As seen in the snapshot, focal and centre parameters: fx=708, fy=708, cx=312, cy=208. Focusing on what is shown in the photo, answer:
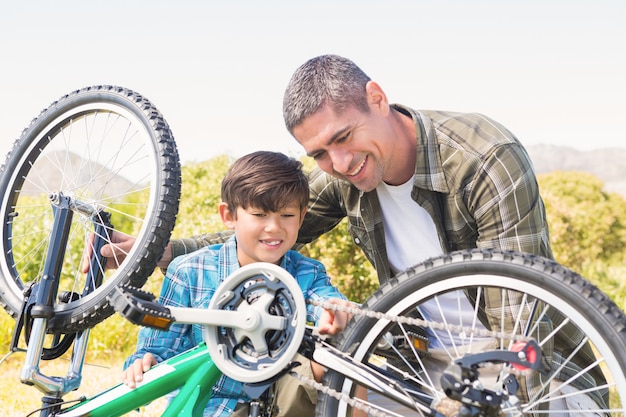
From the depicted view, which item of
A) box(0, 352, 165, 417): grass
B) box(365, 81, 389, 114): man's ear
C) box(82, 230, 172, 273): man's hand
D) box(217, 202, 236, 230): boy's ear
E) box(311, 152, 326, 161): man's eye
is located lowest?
box(0, 352, 165, 417): grass

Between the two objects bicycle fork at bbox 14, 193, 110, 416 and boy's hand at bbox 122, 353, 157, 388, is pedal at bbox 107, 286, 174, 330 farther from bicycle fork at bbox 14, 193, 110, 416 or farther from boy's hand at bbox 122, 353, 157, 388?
bicycle fork at bbox 14, 193, 110, 416

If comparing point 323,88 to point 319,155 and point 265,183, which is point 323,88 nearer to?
point 319,155

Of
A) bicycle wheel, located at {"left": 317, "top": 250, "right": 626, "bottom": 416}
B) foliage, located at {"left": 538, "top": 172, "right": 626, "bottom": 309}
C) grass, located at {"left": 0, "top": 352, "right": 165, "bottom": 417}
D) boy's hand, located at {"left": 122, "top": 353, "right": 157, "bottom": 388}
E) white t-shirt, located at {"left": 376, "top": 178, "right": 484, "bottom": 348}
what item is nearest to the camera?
bicycle wheel, located at {"left": 317, "top": 250, "right": 626, "bottom": 416}

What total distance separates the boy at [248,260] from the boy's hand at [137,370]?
0.02 m

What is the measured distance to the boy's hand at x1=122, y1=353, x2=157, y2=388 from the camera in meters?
2.13

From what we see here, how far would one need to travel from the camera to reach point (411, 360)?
9.29 feet

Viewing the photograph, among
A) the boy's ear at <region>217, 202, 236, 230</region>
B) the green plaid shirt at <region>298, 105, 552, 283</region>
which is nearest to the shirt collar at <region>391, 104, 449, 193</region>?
the green plaid shirt at <region>298, 105, 552, 283</region>

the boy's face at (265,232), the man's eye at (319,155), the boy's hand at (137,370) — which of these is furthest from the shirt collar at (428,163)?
the boy's hand at (137,370)

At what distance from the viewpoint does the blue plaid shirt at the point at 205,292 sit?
7.48 ft

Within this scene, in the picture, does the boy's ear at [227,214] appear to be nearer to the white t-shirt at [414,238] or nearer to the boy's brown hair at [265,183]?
the boy's brown hair at [265,183]

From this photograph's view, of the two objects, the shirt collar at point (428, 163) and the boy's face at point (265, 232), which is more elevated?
the shirt collar at point (428, 163)

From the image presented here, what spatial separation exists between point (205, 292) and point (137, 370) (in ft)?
1.16

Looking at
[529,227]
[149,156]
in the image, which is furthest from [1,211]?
[529,227]

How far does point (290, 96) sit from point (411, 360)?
1165 millimetres
